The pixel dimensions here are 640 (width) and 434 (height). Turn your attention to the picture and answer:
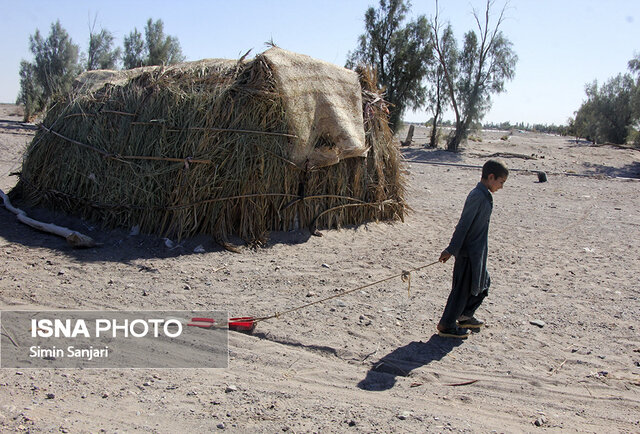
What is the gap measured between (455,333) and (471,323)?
0.68 feet

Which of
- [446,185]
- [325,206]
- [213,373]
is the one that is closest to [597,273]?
[325,206]

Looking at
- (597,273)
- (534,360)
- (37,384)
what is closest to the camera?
(37,384)

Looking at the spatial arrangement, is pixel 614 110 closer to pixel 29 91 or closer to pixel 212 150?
pixel 212 150

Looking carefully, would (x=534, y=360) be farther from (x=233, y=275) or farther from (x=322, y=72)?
(x=322, y=72)

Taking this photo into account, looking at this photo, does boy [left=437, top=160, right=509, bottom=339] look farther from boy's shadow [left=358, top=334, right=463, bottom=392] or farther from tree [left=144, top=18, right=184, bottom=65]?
tree [left=144, top=18, right=184, bottom=65]

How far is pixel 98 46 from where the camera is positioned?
77.9 feet

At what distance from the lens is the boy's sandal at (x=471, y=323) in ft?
13.9

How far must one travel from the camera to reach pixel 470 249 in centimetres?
400

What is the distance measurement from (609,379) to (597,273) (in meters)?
2.72

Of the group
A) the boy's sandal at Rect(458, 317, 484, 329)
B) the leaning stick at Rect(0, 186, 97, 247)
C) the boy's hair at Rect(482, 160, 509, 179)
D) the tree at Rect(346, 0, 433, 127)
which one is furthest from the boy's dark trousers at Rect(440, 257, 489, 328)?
the tree at Rect(346, 0, 433, 127)

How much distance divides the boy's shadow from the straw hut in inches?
117

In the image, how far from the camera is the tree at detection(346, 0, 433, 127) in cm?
2283

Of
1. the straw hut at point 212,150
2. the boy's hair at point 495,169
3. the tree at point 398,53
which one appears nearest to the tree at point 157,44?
the tree at point 398,53

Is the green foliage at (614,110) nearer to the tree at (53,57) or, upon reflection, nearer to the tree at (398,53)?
the tree at (398,53)
